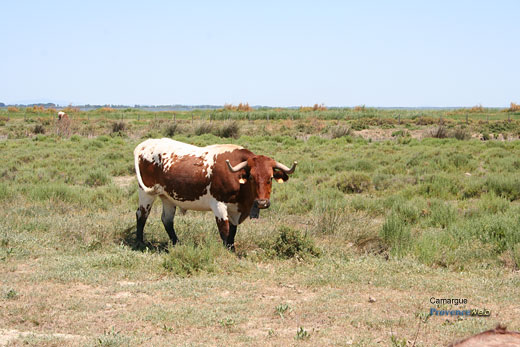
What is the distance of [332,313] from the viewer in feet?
19.0

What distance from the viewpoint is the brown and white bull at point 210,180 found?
7973mm

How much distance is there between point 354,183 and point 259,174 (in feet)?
24.9

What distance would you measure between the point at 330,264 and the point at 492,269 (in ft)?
7.13

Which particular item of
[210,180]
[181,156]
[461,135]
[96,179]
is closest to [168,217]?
[181,156]

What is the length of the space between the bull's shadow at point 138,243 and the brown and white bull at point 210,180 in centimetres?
17

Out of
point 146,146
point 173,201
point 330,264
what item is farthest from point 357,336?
point 146,146

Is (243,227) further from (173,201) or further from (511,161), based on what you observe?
(511,161)

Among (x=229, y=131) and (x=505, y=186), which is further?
(x=229, y=131)

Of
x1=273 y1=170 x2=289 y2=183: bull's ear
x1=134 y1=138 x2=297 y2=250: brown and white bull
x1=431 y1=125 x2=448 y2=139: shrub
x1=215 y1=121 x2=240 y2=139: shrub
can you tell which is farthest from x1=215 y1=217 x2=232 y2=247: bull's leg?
x1=431 y1=125 x2=448 y2=139: shrub

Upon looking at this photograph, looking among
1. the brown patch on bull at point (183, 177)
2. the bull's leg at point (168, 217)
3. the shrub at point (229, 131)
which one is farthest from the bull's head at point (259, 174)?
the shrub at point (229, 131)

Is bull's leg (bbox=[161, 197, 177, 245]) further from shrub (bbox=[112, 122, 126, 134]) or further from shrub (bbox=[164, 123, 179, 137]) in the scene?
shrub (bbox=[112, 122, 126, 134])

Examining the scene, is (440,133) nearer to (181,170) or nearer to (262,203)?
(181,170)

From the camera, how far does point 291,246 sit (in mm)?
8078

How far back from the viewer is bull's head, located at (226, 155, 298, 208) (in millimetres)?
7727
